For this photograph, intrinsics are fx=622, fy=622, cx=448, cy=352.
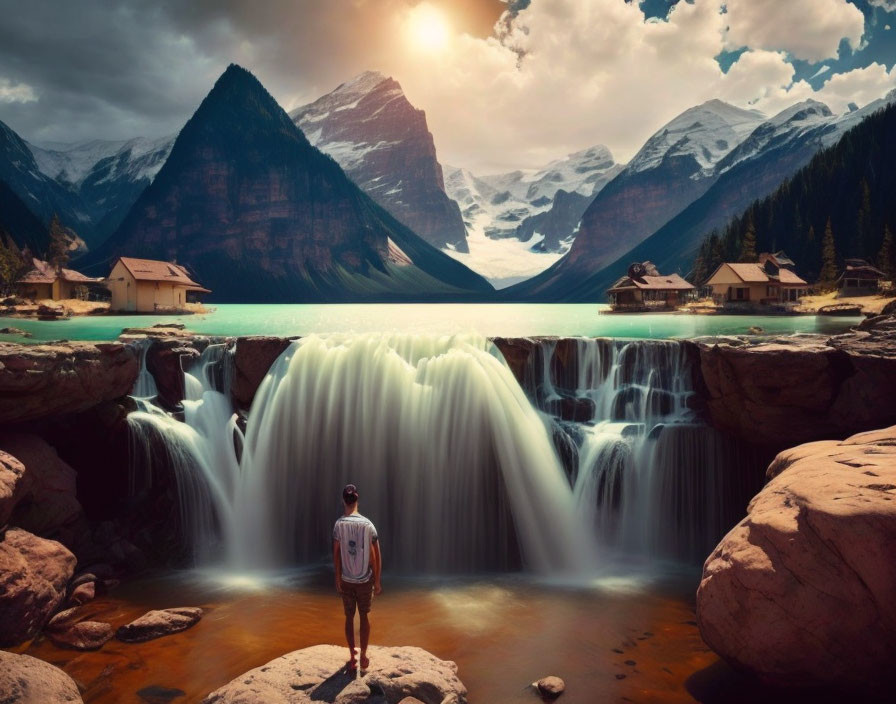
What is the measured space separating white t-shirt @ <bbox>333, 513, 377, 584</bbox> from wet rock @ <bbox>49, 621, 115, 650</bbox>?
521cm

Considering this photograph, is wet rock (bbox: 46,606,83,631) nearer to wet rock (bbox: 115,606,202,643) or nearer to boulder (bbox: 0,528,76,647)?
boulder (bbox: 0,528,76,647)

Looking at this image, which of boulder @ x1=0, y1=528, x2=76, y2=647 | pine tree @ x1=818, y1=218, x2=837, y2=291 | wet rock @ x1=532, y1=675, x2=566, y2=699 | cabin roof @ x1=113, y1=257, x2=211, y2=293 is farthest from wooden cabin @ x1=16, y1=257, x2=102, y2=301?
pine tree @ x1=818, y1=218, x2=837, y2=291

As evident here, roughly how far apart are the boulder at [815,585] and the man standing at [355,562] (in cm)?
498

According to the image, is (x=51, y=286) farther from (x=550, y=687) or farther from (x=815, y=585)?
(x=815, y=585)

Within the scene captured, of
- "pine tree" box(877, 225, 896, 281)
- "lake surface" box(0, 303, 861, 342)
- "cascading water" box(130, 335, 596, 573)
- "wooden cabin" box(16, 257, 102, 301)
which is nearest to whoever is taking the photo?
"cascading water" box(130, 335, 596, 573)

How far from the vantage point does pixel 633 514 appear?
1574cm

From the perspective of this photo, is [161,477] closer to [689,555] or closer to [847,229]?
[689,555]

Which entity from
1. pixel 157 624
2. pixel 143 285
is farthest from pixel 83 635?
pixel 143 285

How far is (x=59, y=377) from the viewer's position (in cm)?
1434

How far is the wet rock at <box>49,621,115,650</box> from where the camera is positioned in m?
10.2

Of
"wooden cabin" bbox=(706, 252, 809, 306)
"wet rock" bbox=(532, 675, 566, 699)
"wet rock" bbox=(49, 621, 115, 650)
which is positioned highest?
"wooden cabin" bbox=(706, 252, 809, 306)

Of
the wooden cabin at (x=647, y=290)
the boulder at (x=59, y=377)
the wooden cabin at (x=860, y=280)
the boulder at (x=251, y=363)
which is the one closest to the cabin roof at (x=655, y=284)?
the wooden cabin at (x=647, y=290)

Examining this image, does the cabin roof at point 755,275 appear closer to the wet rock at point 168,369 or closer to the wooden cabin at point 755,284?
the wooden cabin at point 755,284

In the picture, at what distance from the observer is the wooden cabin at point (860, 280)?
6316cm
